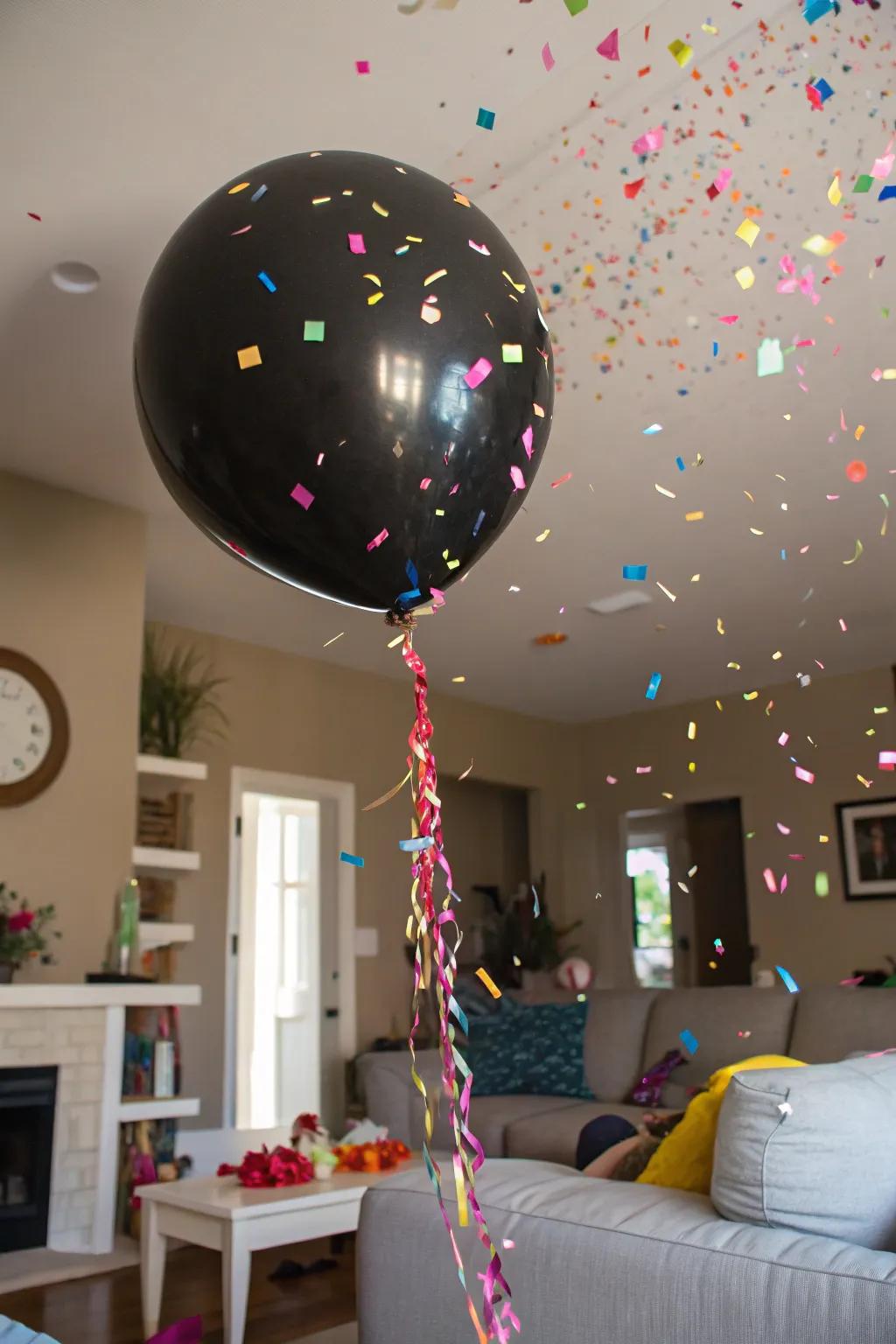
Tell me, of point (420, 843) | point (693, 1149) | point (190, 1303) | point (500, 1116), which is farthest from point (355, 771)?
point (420, 843)

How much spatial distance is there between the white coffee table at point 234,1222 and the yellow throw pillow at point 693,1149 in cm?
94

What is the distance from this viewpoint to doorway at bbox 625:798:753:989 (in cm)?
799

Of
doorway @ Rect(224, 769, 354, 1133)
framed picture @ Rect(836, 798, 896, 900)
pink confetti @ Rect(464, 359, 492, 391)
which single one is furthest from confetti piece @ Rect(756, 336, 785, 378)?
framed picture @ Rect(836, 798, 896, 900)

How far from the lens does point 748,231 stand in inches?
99.3

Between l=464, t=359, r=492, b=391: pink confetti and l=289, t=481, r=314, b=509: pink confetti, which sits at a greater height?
l=464, t=359, r=492, b=391: pink confetti

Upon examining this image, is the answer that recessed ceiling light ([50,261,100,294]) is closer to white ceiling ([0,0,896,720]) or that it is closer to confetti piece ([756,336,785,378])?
white ceiling ([0,0,896,720])

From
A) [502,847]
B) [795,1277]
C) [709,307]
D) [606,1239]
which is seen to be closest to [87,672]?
[709,307]

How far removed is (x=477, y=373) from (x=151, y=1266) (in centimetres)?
264

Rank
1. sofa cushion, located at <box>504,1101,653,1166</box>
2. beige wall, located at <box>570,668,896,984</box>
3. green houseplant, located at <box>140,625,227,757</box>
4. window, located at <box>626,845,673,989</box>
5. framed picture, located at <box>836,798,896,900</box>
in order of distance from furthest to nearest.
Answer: window, located at <box>626,845,673,989</box>, beige wall, located at <box>570,668,896,984</box>, framed picture, located at <box>836,798,896,900</box>, green houseplant, located at <box>140,625,227,757</box>, sofa cushion, located at <box>504,1101,653,1166</box>

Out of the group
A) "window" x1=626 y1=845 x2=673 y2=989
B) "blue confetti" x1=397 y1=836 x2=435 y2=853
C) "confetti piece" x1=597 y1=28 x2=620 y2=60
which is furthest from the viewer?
"window" x1=626 y1=845 x2=673 y2=989

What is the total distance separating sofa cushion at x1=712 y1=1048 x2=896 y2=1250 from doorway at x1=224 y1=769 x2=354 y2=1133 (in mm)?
4450

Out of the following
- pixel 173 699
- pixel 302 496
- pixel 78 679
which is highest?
pixel 173 699

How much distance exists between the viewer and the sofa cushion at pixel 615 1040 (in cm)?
479

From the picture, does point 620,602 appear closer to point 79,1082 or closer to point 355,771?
point 355,771
